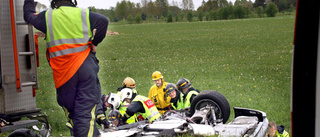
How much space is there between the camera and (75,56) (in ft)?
14.8

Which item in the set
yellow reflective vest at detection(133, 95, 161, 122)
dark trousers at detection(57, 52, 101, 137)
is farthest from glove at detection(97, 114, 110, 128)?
dark trousers at detection(57, 52, 101, 137)

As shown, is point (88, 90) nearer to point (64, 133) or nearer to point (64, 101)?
point (64, 101)

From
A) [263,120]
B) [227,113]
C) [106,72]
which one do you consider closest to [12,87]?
[227,113]

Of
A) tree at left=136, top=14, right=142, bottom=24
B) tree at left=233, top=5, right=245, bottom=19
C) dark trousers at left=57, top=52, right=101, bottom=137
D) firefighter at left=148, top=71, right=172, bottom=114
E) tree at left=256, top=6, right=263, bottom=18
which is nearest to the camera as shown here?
dark trousers at left=57, top=52, right=101, bottom=137

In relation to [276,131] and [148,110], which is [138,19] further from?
[276,131]

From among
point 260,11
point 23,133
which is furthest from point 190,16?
point 23,133

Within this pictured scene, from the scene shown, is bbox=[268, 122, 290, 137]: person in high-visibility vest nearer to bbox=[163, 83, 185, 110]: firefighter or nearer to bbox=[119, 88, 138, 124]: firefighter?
bbox=[163, 83, 185, 110]: firefighter

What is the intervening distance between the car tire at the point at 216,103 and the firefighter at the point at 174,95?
97 centimetres

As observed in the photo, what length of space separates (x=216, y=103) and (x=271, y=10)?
7495 cm

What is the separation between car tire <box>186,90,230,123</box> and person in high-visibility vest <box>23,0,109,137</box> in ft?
8.43

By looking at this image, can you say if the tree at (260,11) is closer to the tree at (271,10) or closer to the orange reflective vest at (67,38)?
the tree at (271,10)

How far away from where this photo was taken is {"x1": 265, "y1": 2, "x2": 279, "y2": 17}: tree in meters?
77.6

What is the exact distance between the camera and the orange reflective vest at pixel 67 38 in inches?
177

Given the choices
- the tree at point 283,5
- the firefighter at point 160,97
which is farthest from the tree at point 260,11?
the firefighter at point 160,97
